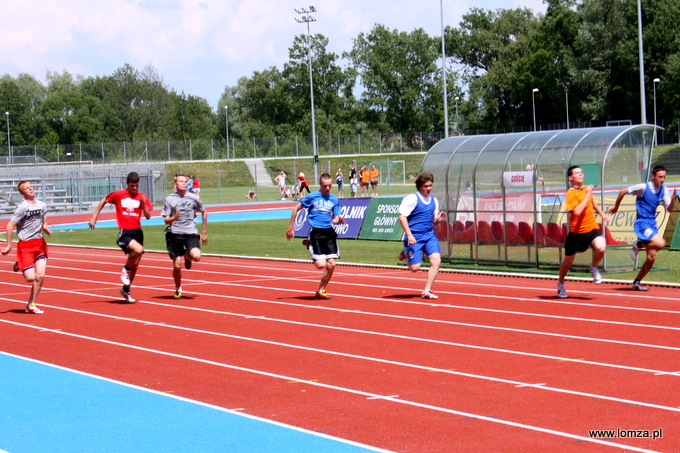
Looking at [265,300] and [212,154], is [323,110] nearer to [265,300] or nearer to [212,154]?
[212,154]

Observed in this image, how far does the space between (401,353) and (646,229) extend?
5.61 metres

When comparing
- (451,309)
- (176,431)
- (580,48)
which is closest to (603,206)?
(451,309)

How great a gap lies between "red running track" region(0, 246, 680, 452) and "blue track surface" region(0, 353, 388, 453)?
11.2 inches

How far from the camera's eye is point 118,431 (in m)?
6.48

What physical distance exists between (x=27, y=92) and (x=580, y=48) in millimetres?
81034

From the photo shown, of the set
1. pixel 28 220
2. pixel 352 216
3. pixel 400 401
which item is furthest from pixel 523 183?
pixel 400 401

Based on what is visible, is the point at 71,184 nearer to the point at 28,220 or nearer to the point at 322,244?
the point at 28,220

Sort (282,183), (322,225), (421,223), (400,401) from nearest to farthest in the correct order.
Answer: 1. (400,401)
2. (421,223)
3. (322,225)
4. (282,183)

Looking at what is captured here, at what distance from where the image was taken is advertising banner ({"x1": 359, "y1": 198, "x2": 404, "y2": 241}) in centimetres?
2478

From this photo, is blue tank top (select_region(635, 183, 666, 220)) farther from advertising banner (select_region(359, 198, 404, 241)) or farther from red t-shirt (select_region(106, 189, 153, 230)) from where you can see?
advertising banner (select_region(359, 198, 404, 241))

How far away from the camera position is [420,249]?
13.1 m

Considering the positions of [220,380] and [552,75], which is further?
[552,75]

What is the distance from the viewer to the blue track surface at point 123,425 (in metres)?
6.02

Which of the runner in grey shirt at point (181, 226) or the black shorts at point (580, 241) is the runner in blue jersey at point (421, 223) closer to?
the black shorts at point (580, 241)
